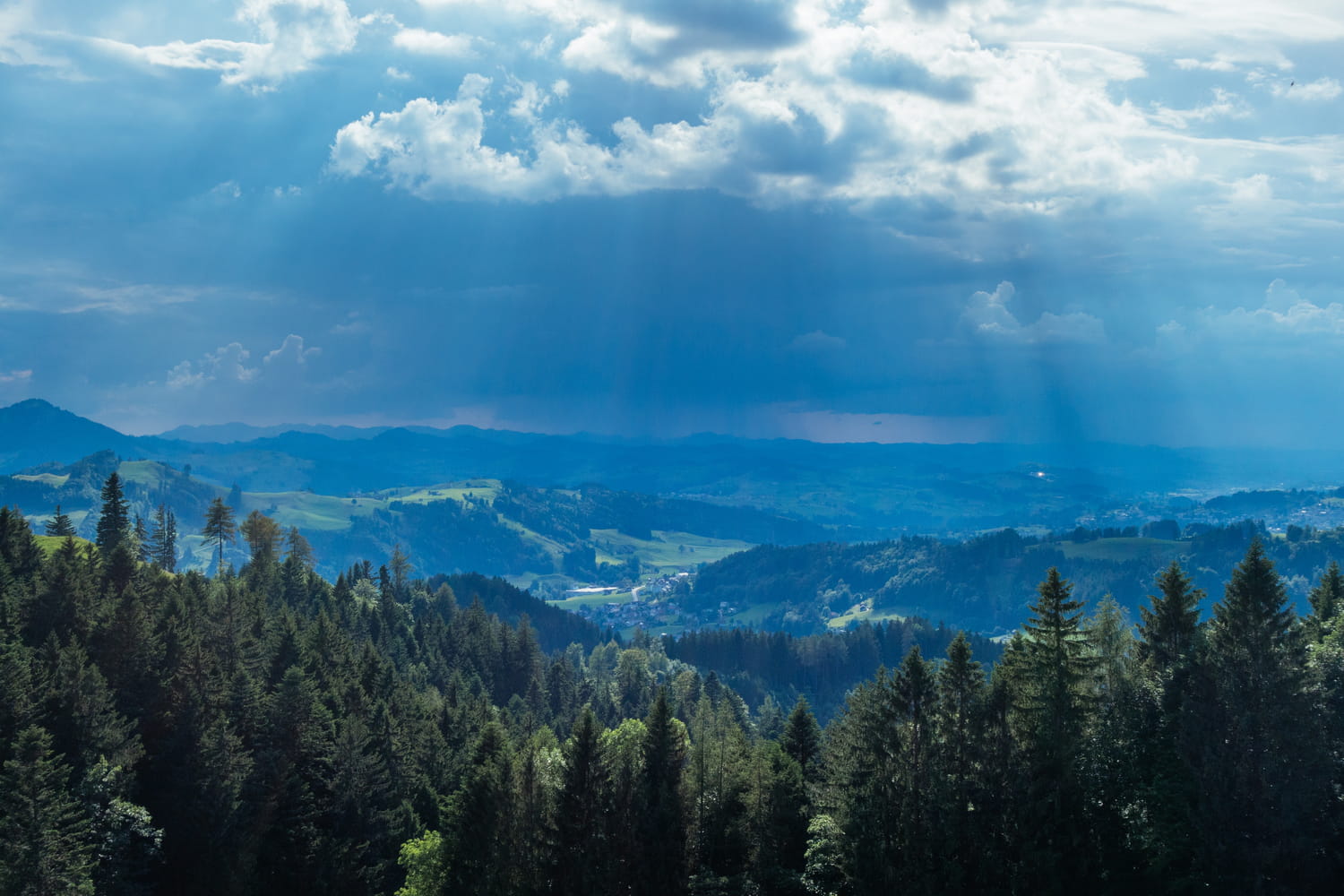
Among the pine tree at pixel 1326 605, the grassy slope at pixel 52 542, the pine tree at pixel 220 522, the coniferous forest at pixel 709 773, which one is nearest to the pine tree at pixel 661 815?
the coniferous forest at pixel 709 773

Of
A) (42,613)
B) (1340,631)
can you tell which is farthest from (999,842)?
(42,613)

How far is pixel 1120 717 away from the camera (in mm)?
52781

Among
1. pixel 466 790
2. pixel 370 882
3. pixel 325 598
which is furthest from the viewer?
pixel 325 598

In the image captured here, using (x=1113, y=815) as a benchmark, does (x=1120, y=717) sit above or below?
above

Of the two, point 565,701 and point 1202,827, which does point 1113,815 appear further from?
point 565,701

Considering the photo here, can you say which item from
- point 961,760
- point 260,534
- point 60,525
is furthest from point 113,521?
point 961,760

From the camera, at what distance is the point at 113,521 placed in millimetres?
129250

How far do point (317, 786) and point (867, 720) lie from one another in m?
45.1

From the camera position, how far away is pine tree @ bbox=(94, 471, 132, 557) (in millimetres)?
126062

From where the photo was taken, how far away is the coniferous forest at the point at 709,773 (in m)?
47.8

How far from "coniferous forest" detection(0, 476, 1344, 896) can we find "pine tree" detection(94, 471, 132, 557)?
1455 inches

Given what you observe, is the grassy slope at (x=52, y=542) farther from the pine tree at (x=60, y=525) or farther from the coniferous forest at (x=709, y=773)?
the coniferous forest at (x=709, y=773)

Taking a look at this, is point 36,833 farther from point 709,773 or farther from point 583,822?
point 709,773

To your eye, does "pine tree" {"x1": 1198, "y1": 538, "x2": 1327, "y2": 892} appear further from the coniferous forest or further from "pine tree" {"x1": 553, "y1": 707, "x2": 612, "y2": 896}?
"pine tree" {"x1": 553, "y1": 707, "x2": 612, "y2": 896}
